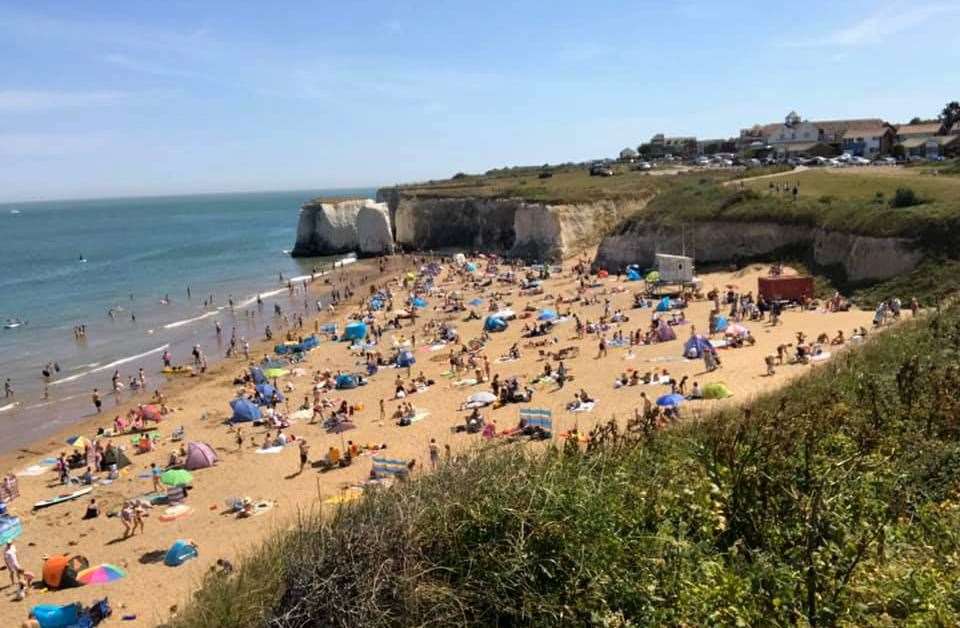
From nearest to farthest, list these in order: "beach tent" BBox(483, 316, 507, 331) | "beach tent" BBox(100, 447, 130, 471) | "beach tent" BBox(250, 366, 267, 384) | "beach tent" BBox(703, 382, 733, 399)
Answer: "beach tent" BBox(703, 382, 733, 399), "beach tent" BBox(100, 447, 130, 471), "beach tent" BBox(250, 366, 267, 384), "beach tent" BBox(483, 316, 507, 331)

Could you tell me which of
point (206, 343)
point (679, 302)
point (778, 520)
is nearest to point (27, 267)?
point (206, 343)

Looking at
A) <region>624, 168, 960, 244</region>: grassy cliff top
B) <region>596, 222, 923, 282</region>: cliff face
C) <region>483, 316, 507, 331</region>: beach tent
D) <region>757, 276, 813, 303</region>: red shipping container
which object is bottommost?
<region>483, 316, 507, 331</region>: beach tent

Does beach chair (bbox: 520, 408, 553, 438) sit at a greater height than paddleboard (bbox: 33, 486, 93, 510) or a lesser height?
greater

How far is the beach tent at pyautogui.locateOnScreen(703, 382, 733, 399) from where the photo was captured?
19373 millimetres

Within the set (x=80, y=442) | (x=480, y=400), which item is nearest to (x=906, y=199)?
(x=480, y=400)

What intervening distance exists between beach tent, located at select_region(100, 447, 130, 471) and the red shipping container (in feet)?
84.0

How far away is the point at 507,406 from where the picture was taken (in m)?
22.4

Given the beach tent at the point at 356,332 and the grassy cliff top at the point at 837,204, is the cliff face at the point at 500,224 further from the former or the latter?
the beach tent at the point at 356,332

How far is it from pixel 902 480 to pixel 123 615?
515 inches

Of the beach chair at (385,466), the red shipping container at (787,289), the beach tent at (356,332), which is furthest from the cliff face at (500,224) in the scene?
the beach chair at (385,466)

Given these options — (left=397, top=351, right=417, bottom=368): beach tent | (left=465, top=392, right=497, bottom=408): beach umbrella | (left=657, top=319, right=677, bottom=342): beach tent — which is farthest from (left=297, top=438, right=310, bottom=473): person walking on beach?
(left=657, top=319, right=677, bottom=342): beach tent

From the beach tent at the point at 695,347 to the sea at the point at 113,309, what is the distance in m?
22.6

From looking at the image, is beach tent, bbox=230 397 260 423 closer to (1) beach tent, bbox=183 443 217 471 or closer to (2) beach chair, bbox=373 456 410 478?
(1) beach tent, bbox=183 443 217 471

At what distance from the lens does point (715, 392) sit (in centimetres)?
1942
